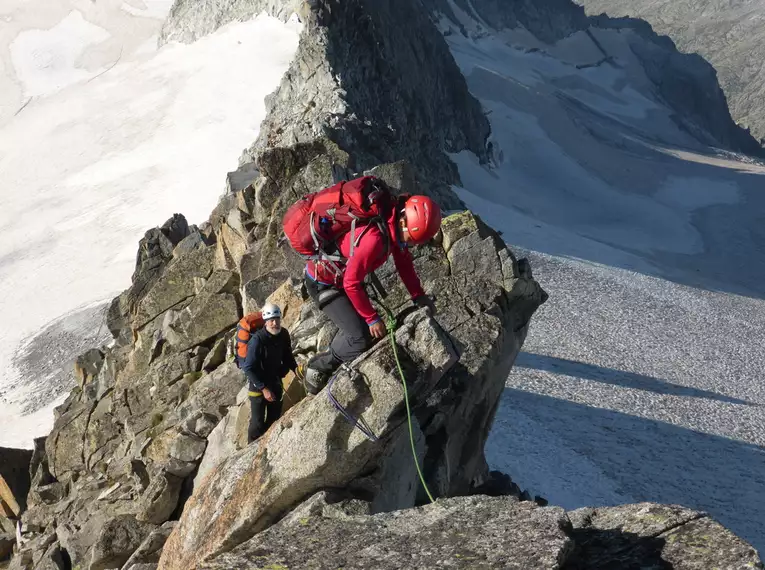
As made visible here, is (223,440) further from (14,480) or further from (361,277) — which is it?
(14,480)

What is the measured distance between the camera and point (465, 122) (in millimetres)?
84250

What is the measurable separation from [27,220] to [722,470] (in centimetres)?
5098

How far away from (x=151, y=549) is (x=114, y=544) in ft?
4.36

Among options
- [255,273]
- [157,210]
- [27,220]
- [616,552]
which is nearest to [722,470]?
[255,273]

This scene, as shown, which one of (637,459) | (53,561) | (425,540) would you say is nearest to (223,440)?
(53,561)

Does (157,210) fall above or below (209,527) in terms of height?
below

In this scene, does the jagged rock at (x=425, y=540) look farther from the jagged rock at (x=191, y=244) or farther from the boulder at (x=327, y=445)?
the jagged rock at (x=191, y=244)

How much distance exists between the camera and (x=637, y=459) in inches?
977

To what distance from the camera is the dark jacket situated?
10.9m

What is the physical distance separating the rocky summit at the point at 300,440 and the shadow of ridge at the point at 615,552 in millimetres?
21

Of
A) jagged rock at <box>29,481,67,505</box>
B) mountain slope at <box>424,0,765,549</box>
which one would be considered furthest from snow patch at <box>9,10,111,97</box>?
jagged rock at <box>29,481,67,505</box>

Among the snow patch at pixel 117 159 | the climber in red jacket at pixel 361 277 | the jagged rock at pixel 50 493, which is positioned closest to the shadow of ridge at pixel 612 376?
the jagged rock at pixel 50 493

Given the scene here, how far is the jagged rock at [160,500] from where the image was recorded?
40.5ft

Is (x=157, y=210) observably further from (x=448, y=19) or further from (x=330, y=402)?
(x=448, y=19)
